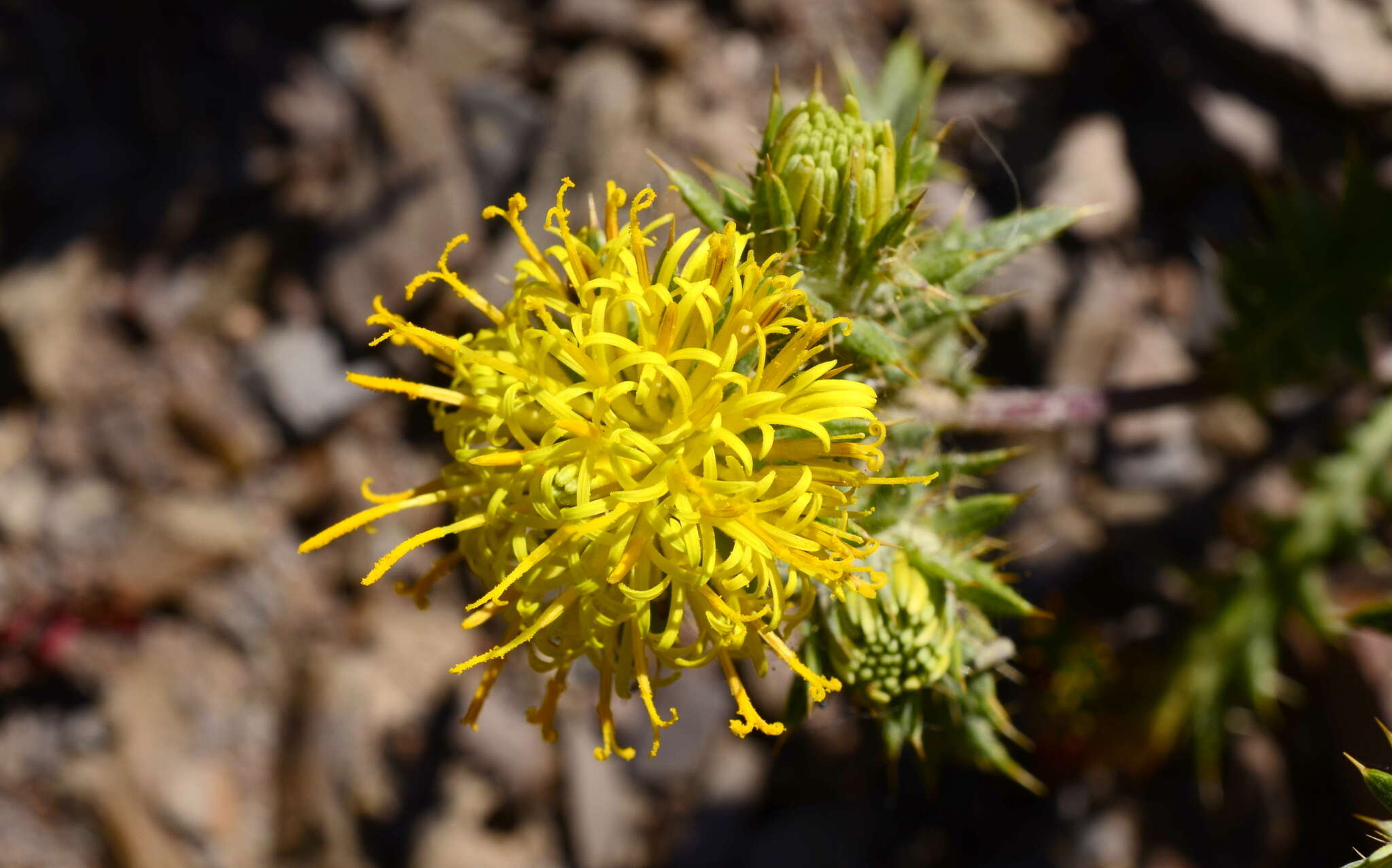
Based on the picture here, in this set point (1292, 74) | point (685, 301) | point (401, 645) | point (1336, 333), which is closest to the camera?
point (685, 301)

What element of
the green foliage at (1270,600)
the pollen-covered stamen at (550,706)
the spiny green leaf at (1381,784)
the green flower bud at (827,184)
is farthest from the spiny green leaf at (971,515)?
the green foliage at (1270,600)

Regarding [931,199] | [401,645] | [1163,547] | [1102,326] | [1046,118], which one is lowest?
[401,645]

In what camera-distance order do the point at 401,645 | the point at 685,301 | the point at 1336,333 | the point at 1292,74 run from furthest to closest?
the point at 401,645 → the point at 1292,74 → the point at 1336,333 → the point at 685,301

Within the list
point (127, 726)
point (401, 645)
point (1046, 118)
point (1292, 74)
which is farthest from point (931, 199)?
point (127, 726)

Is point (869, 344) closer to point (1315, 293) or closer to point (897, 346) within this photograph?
point (897, 346)

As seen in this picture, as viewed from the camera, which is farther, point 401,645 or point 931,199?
point 401,645

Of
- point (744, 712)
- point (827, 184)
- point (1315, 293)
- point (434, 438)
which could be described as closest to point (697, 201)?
point (827, 184)

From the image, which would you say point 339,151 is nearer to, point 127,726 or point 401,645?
point 401,645

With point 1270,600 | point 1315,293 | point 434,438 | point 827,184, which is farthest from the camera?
point 434,438
